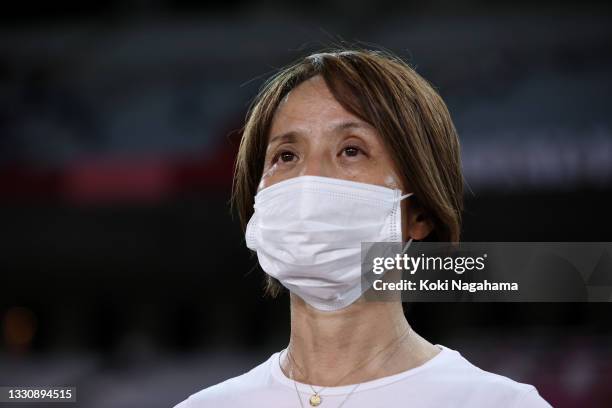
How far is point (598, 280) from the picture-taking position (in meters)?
1.80

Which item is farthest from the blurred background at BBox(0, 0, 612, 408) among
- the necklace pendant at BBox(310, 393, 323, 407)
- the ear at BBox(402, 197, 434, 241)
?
the necklace pendant at BBox(310, 393, 323, 407)

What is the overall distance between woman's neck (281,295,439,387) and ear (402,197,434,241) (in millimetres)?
150

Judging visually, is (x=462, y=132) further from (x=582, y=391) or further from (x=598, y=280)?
(x=598, y=280)

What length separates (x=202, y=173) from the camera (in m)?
4.74

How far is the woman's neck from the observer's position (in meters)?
1.61

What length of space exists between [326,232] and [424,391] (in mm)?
334

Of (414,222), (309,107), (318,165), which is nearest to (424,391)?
(414,222)

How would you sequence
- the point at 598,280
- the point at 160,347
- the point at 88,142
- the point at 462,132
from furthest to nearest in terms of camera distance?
1. the point at 88,142
2. the point at 462,132
3. the point at 160,347
4. the point at 598,280

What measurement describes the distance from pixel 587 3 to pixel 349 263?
12.1 ft

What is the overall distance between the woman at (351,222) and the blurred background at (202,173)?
231cm

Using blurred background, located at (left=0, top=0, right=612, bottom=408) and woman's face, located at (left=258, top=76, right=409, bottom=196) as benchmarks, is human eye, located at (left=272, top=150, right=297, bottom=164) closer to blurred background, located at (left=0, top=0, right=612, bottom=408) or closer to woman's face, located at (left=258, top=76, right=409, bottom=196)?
woman's face, located at (left=258, top=76, right=409, bottom=196)

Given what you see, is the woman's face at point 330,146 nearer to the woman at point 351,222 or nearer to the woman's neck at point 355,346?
the woman at point 351,222

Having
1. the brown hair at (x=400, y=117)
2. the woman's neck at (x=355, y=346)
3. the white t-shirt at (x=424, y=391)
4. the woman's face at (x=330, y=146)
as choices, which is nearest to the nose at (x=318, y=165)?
the woman's face at (x=330, y=146)

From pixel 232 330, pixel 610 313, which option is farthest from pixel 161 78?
pixel 610 313
